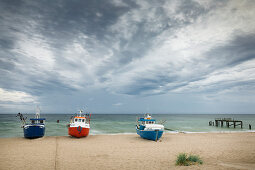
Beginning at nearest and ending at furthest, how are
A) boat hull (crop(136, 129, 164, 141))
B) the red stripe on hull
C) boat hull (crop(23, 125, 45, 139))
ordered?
boat hull (crop(136, 129, 164, 141))
boat hull (crop(23, 125, 45, 139))
the red stripe on hull

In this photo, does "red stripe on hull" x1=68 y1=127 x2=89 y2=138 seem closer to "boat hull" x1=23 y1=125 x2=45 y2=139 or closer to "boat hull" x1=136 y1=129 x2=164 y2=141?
"boat hull" x1=23 y1=125 x2=45 y2=139

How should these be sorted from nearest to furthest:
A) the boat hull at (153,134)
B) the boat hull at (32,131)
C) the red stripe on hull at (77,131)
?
the boat hull at (153,134) → the boat hull at (32,131) → the red stripe on hull at (77,131)

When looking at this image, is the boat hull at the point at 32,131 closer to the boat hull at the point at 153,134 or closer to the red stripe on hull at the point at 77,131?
the red stripe on hull at the point at 77,131

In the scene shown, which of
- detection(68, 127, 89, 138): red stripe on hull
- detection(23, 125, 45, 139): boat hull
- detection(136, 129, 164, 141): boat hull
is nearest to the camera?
detection(136, 129, 164, 141): boat hull

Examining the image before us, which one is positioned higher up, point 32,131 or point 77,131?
point 32,131

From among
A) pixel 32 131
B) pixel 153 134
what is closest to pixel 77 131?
pixel 32 131

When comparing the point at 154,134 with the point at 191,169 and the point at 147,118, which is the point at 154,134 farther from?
the point at 191,169

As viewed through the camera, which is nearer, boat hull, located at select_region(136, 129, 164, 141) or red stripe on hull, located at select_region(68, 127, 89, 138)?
boat hull, located at select_region(136, 129, 164, 141)

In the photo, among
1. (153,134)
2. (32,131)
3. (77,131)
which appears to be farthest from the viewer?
(77,131)

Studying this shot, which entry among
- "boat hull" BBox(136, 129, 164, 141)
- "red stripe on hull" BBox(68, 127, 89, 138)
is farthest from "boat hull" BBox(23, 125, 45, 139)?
"boat hull" BBox(136, 129, 164, 141)

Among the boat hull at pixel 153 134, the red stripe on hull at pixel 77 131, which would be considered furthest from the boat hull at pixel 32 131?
the boat hull at pixel 153 134

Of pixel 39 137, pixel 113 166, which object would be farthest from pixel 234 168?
pixel 39 137

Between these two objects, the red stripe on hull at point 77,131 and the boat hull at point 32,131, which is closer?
the boat hull at point 32,131

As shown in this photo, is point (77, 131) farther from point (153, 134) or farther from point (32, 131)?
point (153, 134)
